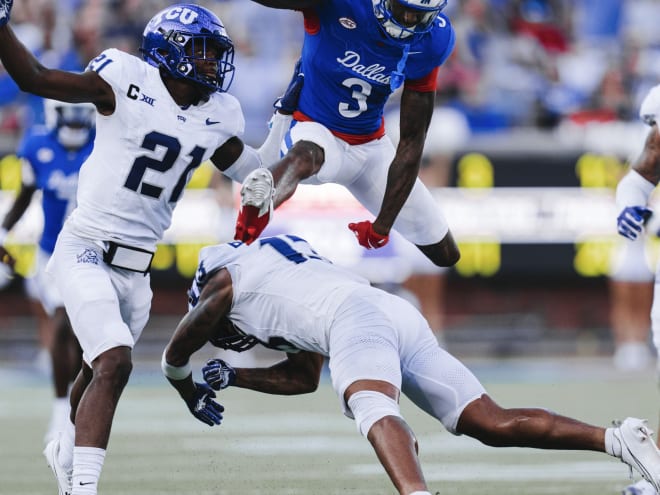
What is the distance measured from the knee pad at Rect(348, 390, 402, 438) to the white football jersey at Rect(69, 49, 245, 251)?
130 centimetres

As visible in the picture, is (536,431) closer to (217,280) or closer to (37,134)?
(217,280)

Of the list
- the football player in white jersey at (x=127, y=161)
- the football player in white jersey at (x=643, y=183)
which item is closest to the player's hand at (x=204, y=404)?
the football player in white jersey at (x=127, y=161)

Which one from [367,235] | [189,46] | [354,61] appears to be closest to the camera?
[189,46]

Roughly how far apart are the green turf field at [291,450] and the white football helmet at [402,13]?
1911 mm

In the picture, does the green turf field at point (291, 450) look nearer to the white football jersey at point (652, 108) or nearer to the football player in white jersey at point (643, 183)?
the football player in white jersey at point (643, 183)

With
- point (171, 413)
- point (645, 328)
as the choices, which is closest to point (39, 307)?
point (171, 413)

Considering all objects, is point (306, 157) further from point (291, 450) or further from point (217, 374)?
point (291, 450)

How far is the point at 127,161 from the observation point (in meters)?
5.34

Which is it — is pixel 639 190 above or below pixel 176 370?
above

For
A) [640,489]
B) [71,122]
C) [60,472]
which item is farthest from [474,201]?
[60,472]

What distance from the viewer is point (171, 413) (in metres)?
8.30

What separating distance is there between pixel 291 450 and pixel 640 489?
2175 mm

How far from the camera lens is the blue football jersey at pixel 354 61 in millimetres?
5680

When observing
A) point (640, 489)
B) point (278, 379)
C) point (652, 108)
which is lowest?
point (278, 379)
